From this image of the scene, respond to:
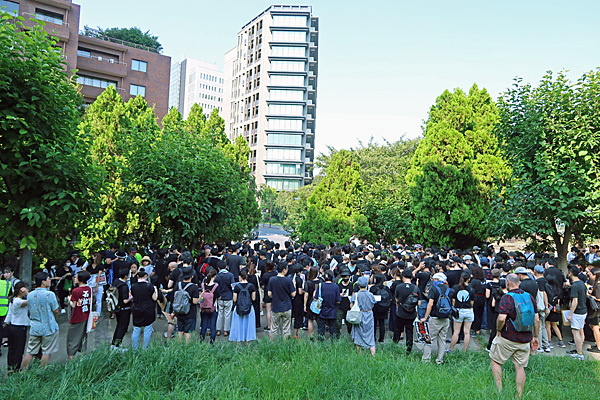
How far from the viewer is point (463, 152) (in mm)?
17109

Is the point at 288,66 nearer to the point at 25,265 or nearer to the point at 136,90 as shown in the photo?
the point at 136,90

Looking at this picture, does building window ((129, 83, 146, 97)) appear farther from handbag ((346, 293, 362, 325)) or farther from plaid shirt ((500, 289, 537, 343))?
plaid shirt ((500, 289, 537, 343))

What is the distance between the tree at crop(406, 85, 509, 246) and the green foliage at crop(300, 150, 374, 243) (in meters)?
3.03

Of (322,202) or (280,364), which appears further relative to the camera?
(322,202)

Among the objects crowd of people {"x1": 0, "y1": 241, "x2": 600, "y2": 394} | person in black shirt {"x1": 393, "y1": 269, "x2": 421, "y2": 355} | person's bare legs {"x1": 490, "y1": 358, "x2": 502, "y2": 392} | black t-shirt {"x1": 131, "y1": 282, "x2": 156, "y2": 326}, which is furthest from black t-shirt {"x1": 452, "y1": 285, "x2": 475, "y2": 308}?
black t-shirt {"x1": 131, "y1": 282, "x2": 156, "y2": 326}

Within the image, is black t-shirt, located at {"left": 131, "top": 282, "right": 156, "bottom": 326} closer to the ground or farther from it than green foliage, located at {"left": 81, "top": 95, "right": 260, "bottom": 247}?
closer to the ground

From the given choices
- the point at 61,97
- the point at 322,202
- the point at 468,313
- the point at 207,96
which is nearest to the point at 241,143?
the point at 322,202

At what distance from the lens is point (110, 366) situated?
6082 millimetres

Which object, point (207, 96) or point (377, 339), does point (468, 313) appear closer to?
point (377, 339)

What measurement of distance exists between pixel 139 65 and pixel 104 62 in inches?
151

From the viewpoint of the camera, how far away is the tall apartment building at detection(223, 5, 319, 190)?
7125 cm

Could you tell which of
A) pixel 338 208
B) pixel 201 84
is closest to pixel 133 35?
pixel 338 208

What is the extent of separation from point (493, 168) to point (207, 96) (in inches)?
5834

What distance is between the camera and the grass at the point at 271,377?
543 cm
